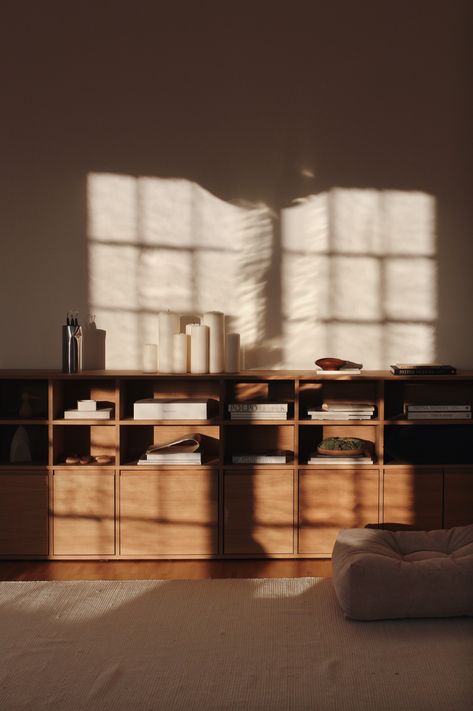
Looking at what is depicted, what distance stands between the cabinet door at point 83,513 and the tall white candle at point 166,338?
679 millimetres

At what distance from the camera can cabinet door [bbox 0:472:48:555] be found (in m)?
4.23

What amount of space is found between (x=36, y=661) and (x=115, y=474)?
1971mm

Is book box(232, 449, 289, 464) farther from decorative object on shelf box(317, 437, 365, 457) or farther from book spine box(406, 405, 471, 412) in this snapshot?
book spine box(406, 405, 471, 412)

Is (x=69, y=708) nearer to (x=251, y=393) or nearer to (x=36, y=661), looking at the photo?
(x=36, y=661)

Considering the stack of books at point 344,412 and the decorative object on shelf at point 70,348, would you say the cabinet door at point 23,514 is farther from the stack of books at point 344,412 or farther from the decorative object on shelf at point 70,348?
the stack of books at point 344,412

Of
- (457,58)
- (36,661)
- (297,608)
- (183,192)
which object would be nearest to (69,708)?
(36,661)

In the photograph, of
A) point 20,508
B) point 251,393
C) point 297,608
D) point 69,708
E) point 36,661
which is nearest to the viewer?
Result: point 69,708

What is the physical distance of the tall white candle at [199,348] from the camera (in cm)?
432

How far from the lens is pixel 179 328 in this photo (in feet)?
15.3

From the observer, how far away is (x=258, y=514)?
A: 424cm

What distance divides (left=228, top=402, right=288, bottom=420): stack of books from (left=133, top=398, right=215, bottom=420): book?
0.52ft

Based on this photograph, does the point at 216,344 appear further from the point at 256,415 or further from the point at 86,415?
the point at 86,415

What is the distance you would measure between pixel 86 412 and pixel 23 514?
0.64 metres

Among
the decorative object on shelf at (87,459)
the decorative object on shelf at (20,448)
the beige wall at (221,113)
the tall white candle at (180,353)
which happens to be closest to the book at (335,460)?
the beige wall at (221,113)
